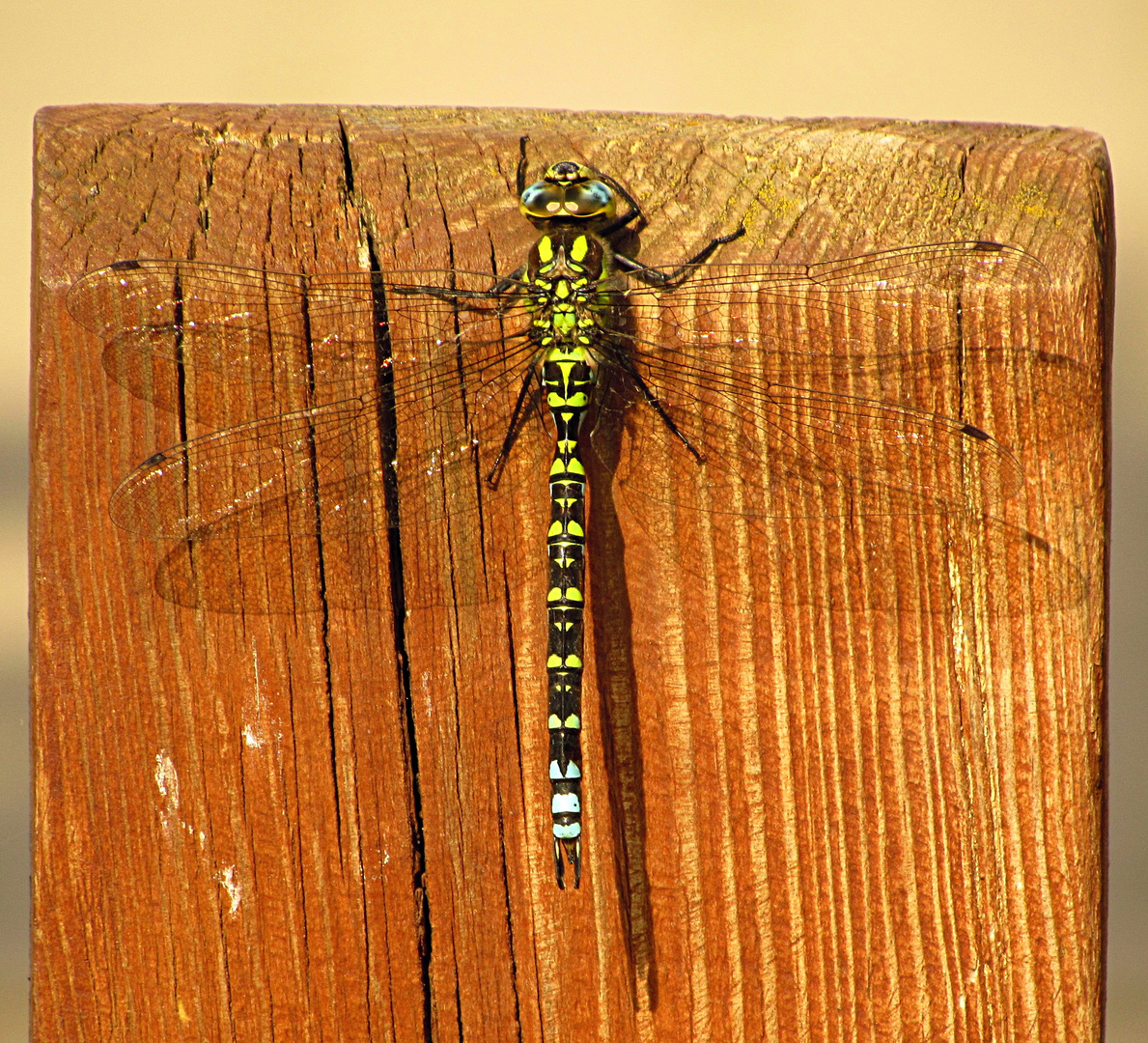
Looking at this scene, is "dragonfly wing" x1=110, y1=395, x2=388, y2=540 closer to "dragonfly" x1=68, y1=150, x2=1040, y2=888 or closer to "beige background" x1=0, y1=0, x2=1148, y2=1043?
"dragonfly" x1=68, y1=150, x2=1040, y2=888

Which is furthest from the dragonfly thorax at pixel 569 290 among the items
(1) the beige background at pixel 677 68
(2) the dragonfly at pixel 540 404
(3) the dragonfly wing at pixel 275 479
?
(1) the beige background at pixel 677 68

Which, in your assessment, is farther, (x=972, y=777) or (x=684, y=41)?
(x=684, y=41)

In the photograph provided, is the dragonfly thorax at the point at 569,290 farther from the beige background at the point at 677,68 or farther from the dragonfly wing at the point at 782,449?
the beige background at the point at 677,68

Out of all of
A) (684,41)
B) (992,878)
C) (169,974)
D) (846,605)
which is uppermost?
(684,41)

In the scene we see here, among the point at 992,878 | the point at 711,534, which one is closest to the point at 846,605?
the point at 711,534

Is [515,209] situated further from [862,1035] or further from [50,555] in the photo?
[862,1035]

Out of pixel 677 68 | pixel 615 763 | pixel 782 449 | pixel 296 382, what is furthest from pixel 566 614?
pixel 677 68
